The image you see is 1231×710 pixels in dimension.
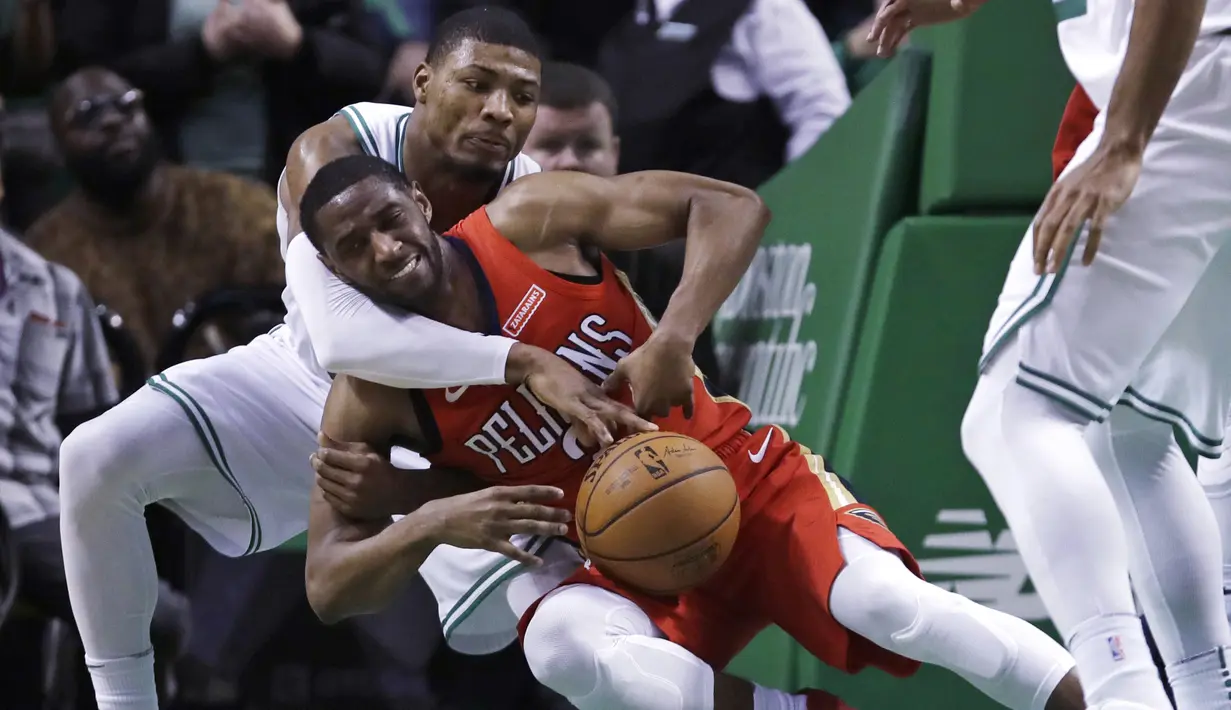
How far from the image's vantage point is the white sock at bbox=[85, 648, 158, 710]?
11.6ft

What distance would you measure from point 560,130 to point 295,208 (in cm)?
133

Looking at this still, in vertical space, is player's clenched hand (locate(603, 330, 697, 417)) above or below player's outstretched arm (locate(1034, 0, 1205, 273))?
below

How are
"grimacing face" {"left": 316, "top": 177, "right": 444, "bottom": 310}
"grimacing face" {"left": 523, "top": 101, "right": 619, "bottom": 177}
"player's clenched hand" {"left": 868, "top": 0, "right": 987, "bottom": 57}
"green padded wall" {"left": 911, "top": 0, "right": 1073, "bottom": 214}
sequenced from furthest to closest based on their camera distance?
1. "grimacing face" {"left": 523, "top": 101, "right": 619, "bottom": 177}
2. "green padded wall" {"left": 911, "top": 0, "right": 1073, "bottom": 214}
3. "player's clenched hand" {"left": 868, "top": 0, "right": 987, "bottom": 57}
4. "grimacing face" {"left": 316, "top": 177, "right": 444, "bottom": 310}

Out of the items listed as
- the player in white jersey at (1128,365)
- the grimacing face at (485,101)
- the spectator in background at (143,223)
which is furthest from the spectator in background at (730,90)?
the player in white jersey at (1128,365)

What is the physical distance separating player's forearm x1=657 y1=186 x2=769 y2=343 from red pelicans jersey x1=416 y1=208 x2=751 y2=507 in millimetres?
199

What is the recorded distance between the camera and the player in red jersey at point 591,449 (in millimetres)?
2875

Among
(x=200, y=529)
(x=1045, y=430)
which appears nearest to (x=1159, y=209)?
(x=1045, y=430)

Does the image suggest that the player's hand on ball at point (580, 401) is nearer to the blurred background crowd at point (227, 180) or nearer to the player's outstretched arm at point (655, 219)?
the player's outstretched arm at point (655, 219)

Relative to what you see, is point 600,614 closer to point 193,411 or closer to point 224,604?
point 193,411

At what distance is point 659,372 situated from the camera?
9.08 ft


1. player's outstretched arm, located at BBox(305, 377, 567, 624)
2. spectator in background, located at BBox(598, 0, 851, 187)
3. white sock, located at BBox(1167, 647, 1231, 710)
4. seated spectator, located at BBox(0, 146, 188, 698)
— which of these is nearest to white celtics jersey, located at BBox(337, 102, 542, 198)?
player's outstretched arm, located at BBox(305, 377, 567, 624)

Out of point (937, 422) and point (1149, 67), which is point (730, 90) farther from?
point (1149, 67)

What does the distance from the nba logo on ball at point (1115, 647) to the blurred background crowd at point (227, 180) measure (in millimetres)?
2153

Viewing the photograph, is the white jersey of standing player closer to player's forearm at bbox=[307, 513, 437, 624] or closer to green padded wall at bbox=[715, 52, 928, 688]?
player's forearm at bbox=[307, 513, 437, 624]
